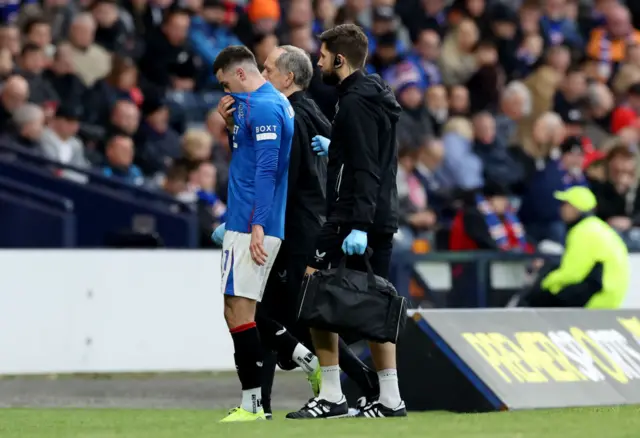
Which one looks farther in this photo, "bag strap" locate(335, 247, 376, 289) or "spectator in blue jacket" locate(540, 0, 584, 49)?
"spectator in blue jacket" locate(540, 0, 584, 49)

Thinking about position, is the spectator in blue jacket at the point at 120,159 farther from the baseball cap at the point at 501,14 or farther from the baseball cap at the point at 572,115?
the baseball cap at the point at 501,14

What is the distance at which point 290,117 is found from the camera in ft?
30.3

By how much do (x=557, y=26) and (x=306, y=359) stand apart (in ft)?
49.5

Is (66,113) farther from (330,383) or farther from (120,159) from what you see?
(330,383)

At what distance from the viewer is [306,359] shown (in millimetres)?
9477

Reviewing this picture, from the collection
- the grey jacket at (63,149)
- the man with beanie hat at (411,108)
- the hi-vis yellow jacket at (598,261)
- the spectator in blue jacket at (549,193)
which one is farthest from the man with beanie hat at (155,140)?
the hi-vis yellow jacket at (598,261)

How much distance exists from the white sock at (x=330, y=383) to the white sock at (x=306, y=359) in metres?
0.34

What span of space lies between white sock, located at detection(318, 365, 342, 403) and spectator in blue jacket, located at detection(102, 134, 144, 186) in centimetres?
711

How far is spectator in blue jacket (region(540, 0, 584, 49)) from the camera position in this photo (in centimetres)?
2352

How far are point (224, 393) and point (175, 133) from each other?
5.23 meters

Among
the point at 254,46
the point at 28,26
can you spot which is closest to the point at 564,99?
the point at 254,46

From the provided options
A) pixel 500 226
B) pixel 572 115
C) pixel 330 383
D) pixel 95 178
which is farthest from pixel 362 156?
pixel 572 115

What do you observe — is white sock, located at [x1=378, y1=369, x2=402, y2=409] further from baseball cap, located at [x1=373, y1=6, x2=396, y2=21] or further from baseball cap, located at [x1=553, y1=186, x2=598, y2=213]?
baseball cap, located at [x1=373, y1=6, x2=396, y2=21]

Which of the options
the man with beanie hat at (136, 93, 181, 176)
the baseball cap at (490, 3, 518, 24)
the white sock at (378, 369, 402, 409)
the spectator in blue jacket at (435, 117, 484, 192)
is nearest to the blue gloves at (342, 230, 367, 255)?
the white sock at (378, 369, 402, 409)
